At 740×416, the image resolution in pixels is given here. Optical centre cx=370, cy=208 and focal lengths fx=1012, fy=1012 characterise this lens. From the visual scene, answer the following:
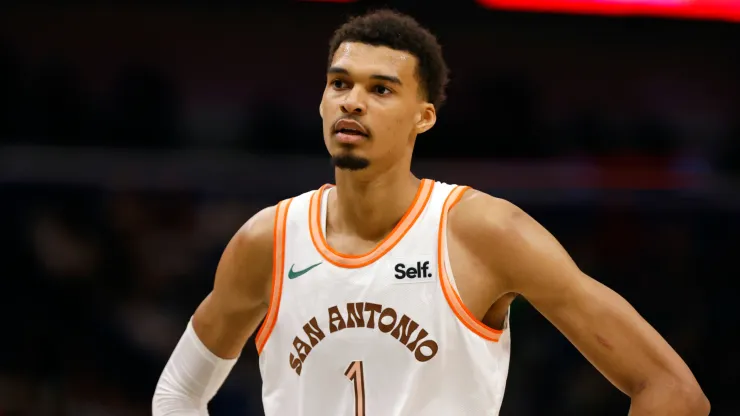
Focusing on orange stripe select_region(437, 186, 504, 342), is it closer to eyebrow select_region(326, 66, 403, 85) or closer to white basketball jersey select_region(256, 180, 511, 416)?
white basketball jersey select_region(256, 180, 511, 416)

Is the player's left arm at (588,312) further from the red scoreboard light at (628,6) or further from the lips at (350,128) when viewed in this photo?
the red scoreboard light at (628,6)

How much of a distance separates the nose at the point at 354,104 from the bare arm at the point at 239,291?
18.9 inches

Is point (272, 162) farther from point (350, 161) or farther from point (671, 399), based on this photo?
point (671, 399)

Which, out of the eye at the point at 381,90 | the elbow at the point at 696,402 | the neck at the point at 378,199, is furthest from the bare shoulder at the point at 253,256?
the elbow at the point at 696,402

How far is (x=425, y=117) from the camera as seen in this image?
3.12 m

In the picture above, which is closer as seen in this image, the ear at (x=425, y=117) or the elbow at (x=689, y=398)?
the elbow at (x=689, y=398)

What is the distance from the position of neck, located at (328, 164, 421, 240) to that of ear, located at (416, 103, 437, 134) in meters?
0.14

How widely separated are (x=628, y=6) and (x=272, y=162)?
220 centimetres

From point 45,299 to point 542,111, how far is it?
3.36 m

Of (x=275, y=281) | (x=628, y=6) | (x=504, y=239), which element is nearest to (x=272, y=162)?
(x=628, y=6)

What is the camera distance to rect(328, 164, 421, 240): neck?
3.06 m

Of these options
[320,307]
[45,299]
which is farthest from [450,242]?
[45,299]

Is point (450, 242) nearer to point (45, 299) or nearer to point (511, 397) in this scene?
point (511, 397)

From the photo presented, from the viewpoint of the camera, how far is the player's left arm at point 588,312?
2.74 meters
